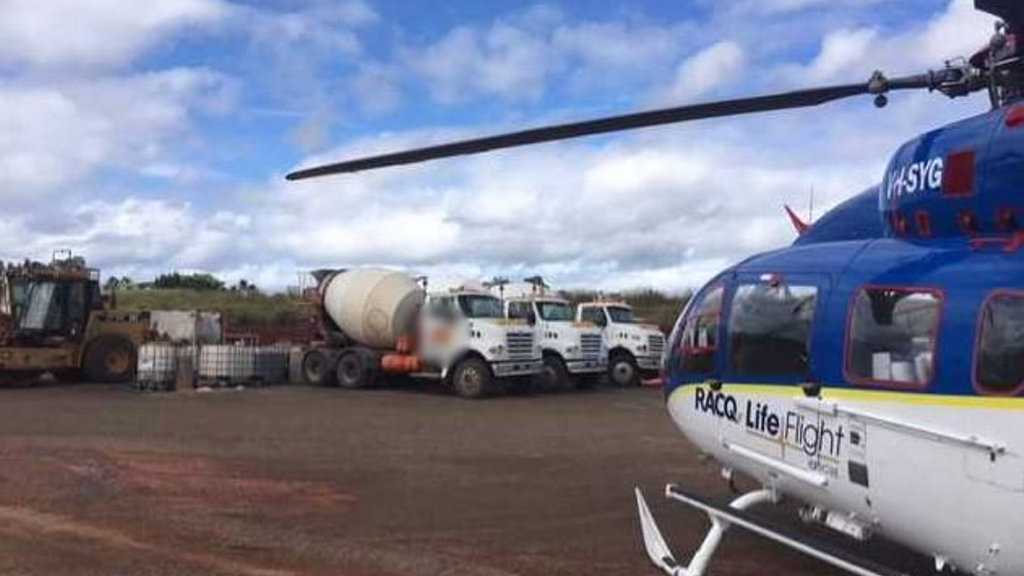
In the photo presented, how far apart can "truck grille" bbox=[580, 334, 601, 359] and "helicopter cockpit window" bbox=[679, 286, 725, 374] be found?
1886cm

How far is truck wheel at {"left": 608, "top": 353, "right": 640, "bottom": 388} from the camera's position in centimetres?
3047

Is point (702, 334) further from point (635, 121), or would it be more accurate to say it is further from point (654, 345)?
point (654, 345)

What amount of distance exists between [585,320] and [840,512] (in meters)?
22.5

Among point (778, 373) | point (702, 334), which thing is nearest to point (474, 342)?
point (702, 334)

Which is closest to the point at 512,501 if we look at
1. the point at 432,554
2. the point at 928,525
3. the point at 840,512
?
the point at 432,554

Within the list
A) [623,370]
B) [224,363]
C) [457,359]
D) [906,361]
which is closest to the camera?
[906,361]

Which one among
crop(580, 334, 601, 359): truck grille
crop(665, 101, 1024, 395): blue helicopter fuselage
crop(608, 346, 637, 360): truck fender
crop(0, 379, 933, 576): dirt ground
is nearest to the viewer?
crop(665, 101, 1024, 395): blue helicopter fuselage

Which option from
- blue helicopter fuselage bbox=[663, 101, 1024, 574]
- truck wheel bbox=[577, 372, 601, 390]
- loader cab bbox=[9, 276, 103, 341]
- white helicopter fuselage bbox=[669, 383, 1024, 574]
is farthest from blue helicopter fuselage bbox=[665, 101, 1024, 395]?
loader cab bbox=[9, 276, 103, 341]

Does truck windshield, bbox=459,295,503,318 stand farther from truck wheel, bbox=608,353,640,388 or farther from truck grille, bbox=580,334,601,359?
truck wheel, bbox=608,353,640,388

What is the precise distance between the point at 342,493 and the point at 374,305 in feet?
53.3

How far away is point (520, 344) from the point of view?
2712 centimetres

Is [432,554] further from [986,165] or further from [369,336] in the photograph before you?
[369,336]

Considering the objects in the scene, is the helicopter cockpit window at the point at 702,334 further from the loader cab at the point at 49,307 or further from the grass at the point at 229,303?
the grass at the point at 229,303

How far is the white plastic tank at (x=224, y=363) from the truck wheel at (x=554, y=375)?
24.6 ft
